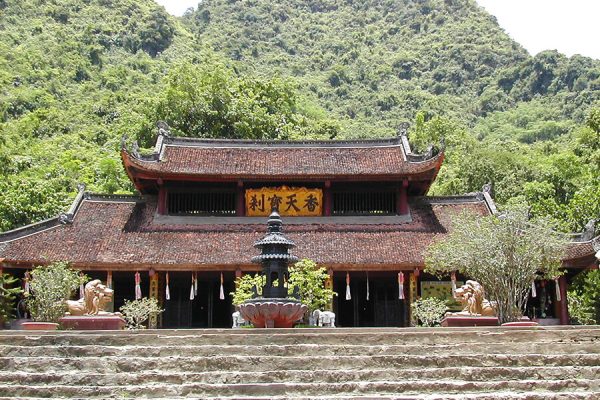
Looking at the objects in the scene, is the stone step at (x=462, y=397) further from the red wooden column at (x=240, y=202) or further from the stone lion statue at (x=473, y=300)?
the red wooden column at (x=240, y=202)

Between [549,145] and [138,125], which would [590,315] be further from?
[549,145]

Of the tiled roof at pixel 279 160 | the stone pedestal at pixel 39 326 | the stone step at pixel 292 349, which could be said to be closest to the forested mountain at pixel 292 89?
the tiled roof at pixel 279 160

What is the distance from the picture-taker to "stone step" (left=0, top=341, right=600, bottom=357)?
10164 millimetres

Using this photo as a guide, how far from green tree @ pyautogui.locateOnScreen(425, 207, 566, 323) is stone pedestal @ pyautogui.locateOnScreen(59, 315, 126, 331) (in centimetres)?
817

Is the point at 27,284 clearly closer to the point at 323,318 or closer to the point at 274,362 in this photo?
the point at 323,318

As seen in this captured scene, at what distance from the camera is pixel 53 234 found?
25.0 m

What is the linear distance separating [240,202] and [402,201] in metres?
5.30

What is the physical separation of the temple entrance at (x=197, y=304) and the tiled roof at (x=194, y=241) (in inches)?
47.4

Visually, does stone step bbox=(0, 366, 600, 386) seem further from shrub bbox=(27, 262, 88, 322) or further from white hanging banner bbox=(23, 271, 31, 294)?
white hanging banner bbox=(23, 271, 31, 294)

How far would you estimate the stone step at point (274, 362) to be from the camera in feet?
32.5

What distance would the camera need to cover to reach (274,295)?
16.4 meters

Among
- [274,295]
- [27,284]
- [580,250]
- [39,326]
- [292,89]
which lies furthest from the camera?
[292,89]

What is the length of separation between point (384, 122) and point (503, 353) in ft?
235

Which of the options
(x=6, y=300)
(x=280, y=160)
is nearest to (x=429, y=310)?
(x=280, y=160)
